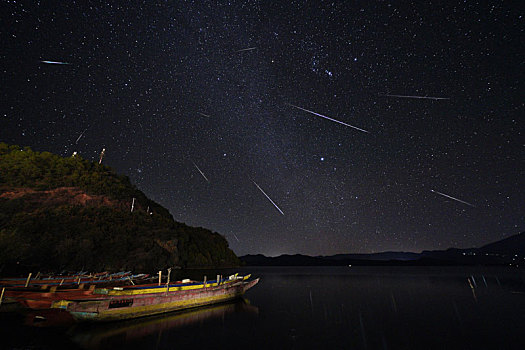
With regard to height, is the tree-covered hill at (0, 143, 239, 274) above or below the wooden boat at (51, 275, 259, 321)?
above

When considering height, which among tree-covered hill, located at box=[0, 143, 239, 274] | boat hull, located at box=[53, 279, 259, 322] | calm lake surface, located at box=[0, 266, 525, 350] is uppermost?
tree-covered hill, located at box=[0, 143, 239, 274]

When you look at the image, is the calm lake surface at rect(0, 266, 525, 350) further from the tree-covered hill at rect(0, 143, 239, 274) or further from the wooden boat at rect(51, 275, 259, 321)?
the tree-covered hill at rect(0, 143, 239, 274)

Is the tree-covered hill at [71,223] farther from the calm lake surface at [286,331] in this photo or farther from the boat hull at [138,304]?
the calm lake surface at [286,331]

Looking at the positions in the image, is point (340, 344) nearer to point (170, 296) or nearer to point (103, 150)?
point (170, 296)

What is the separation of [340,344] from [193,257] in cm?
9883

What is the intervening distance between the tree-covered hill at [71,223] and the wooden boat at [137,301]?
2936 cm

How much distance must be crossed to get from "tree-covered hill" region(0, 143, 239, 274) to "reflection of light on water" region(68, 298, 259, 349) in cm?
3064

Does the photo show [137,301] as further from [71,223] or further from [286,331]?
[71,223]

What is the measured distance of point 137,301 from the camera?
1864 cm

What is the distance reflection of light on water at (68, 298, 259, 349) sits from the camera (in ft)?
46.9

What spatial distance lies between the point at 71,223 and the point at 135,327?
5187 cm

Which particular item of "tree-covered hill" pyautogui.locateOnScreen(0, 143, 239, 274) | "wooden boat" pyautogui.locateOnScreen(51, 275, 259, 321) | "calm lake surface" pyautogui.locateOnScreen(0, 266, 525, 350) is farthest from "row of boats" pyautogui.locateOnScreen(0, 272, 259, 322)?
"tree-covered hill" pyautogui.locateOnScreen(0, 143, 239, 274)

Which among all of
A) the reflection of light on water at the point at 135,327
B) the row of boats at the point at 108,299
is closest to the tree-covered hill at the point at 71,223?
the row of boats at the point at 108,299

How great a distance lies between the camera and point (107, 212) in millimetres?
71438
